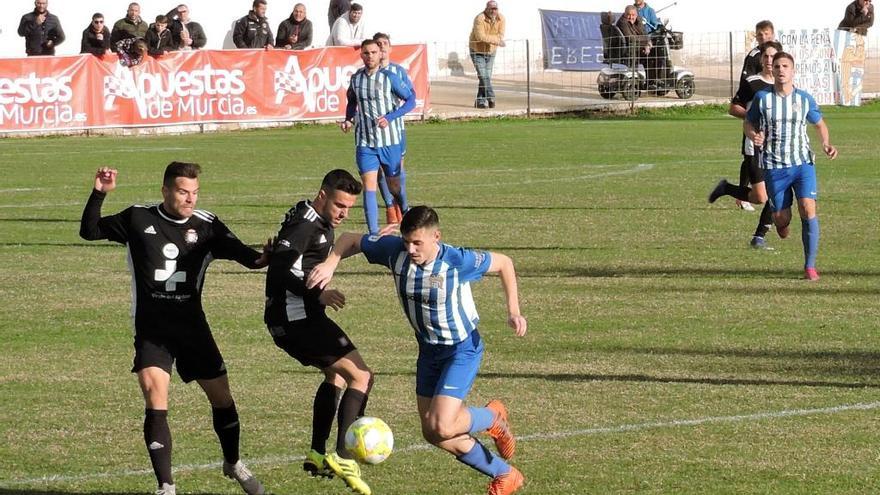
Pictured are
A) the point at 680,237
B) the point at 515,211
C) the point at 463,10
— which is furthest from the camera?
the point at 463,10

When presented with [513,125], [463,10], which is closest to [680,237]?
[513,125]

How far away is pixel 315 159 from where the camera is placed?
2658 cm

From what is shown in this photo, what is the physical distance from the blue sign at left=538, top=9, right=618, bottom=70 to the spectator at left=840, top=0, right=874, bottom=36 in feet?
19.6

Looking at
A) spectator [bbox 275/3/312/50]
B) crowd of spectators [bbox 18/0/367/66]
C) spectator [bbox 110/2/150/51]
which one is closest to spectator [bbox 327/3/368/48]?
crowd of spectators [bbox 18/0/367/66]

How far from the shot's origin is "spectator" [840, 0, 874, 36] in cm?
3950

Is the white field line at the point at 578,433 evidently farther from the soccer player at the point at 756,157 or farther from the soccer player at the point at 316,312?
the soccer player at the point at 756,157

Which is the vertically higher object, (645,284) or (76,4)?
(76,4)

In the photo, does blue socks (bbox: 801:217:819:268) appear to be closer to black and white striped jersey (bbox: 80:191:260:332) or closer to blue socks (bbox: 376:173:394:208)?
blue socks (bbox: 376:173:394:208)

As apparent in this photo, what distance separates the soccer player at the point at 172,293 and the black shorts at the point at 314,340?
0.43 metres

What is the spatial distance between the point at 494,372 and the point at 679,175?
13.4m

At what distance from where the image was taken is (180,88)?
106 ft

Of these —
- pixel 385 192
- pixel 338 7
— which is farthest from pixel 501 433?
pixel 338 7

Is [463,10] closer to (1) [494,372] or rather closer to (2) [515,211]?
(2) [515,211]

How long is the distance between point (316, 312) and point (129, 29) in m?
24.8
